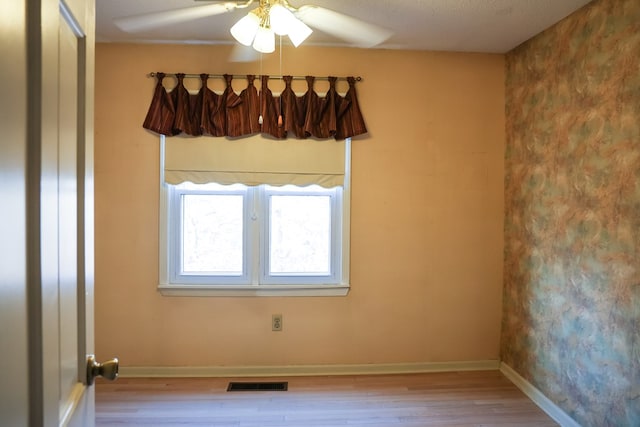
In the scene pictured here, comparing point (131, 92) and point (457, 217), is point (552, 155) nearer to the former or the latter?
point (457, 217)

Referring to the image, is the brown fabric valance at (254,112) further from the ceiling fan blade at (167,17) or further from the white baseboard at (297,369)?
the white baseboard at (297,369)

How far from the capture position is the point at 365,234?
112 inches

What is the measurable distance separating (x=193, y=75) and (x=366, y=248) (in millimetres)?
1735

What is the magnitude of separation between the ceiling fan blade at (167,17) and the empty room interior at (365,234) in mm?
163

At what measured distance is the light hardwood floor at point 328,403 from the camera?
2.29 m

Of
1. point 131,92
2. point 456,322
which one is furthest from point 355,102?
point 456,322

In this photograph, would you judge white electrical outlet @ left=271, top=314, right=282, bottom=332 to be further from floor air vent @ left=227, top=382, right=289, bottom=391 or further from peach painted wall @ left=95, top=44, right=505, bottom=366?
floor air vent @ left=227, top=382, right=289, bottom=391

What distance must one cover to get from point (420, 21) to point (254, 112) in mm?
1214

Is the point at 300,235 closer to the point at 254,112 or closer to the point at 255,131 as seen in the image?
the point at 255,131

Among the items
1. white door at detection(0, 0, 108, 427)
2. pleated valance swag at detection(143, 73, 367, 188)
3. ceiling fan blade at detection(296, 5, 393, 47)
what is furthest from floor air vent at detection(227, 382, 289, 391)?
ceiling fan blade at detection(296, 5, 393, 47)

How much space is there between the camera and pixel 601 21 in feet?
6.63

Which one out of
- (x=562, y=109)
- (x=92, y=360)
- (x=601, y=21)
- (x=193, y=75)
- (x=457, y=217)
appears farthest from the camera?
(x=457, y=217)

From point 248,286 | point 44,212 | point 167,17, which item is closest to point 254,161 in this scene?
point 248,286

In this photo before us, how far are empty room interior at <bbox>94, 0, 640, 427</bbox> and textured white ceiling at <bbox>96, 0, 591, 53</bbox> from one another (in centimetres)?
9
